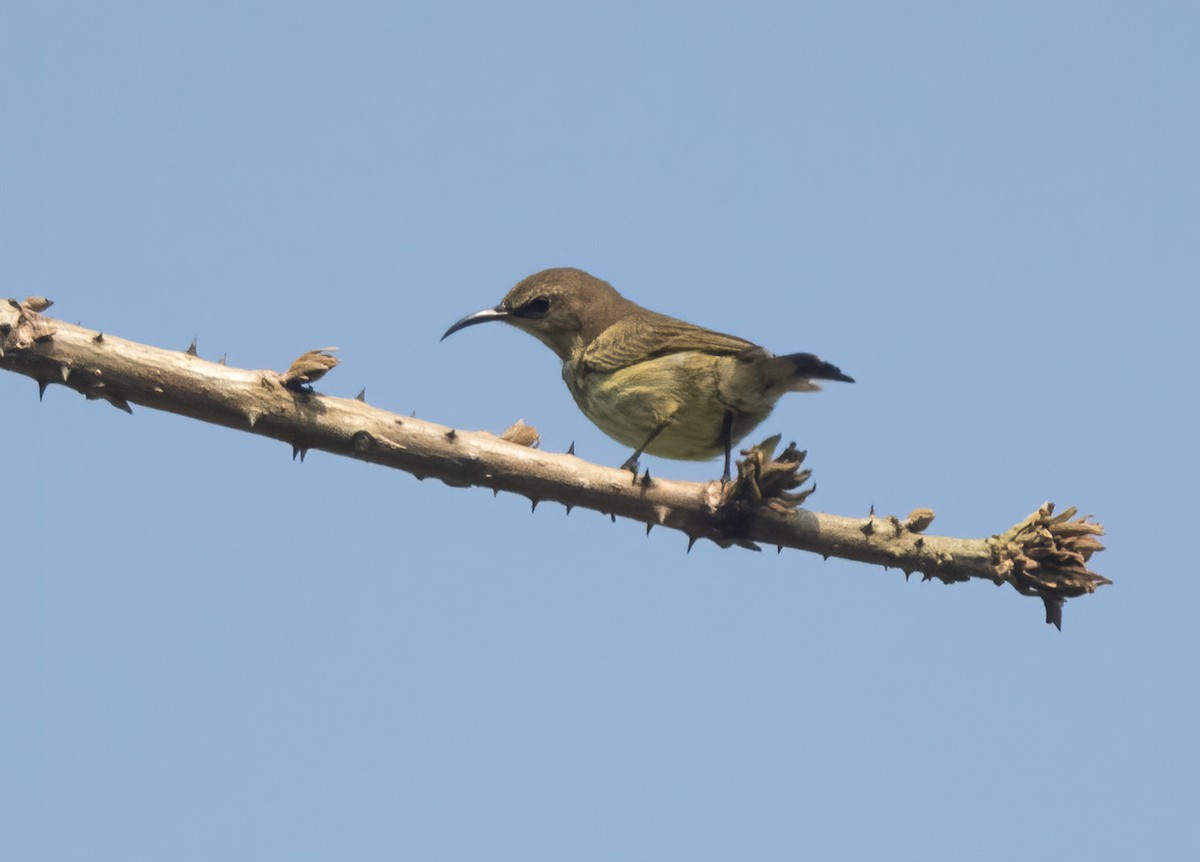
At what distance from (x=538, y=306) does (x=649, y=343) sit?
1.25 meters

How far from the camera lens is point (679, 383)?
6.63 m

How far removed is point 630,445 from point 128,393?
140 inches

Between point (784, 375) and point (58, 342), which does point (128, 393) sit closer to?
point (58, 342)

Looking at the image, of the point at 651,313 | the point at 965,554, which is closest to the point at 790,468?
the point at 965,554

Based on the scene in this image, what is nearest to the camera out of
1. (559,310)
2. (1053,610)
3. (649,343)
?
(1053,610)

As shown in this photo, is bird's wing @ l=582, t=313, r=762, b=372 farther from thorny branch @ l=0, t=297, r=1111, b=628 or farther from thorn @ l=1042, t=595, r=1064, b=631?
thorn @ l=1042, t=595, r=1064, b=631

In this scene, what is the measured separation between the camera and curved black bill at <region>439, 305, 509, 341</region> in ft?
26.2

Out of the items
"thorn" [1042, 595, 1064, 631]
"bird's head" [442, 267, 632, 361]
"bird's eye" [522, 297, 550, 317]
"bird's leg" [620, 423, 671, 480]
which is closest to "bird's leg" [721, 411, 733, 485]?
"bird's leg" [620, 423, 671, 480]

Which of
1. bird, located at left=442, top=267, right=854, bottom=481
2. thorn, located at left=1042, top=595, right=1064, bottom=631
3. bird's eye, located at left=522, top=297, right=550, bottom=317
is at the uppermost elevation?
bird's eye, located at left=522, top=297, right=550, bottom=317

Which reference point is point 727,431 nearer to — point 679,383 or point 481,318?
point 679,383

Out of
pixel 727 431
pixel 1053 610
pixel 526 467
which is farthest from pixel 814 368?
pixel 526 467

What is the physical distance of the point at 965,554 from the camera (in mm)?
4605

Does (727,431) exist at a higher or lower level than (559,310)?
lower

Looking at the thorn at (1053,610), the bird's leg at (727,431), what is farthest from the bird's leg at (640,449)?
the thorn at (1053,610)
